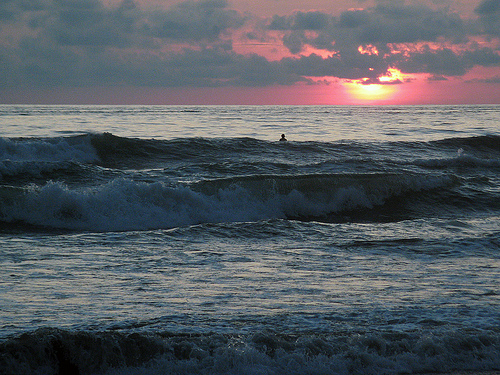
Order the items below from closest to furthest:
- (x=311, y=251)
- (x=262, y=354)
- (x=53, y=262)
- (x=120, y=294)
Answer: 1. (x=262, y=354)
2. (x=120, y=294)
3. (x=53, y=262)
4. (x=311, y=251)

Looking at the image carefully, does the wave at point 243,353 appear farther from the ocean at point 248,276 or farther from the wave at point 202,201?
the wave at point 202,201

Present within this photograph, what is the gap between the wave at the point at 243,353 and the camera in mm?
4359

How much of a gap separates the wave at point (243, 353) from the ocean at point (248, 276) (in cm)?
1

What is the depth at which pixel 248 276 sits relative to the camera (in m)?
6.93

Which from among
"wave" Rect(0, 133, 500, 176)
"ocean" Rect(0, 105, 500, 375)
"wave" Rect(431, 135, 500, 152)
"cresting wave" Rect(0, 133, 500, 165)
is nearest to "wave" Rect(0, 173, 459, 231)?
"ocean" Rect(0, 105, 500, 375)

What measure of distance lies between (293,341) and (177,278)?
8.16ft

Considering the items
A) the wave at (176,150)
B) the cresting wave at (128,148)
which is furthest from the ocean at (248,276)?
the wave at (176,150)

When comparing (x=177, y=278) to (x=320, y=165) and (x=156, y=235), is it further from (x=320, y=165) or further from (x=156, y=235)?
(x=320, y=165)

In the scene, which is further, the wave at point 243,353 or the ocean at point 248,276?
the ocean at point 248,276

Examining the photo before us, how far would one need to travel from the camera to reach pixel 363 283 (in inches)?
A: 261

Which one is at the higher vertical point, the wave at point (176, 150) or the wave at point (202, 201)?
the wave at point (176, 150)

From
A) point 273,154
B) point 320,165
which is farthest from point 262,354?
point 273,154

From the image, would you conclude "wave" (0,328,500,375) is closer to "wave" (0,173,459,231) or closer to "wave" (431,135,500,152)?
"wave" (0,173,459,231)

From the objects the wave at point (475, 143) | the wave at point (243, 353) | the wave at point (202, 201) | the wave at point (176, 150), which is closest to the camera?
the wave at point (243, 353)
